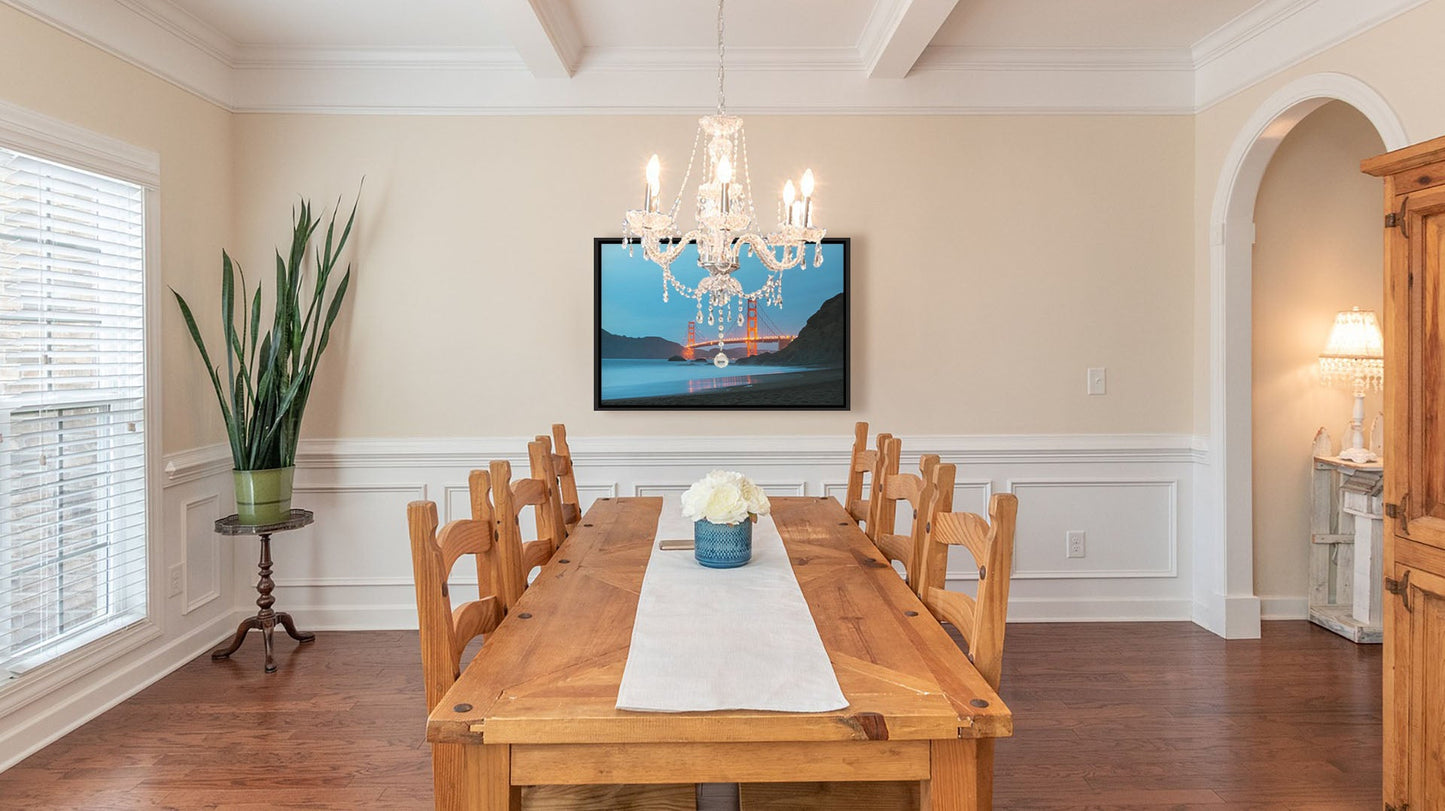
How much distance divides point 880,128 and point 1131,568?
2.48 metres

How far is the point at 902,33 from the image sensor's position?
3.48 meters

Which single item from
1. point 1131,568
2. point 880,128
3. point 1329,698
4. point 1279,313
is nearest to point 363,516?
point 880,128

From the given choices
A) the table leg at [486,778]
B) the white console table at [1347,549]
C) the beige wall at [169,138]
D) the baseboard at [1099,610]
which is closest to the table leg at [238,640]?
the beige wall at [169,138]

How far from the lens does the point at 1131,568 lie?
4.20 m

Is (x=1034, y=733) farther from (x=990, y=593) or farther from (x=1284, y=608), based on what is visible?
(x=1284, y=608)

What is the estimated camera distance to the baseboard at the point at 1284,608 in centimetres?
409

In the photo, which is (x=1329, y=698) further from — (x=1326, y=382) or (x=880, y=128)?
(x=880, y=128)

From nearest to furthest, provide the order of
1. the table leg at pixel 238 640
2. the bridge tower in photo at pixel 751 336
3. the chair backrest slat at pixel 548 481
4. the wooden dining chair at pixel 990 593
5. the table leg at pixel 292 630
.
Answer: the wooden dining chair at pixel 990 593 < the chair backrest slat at pixel 548 481 < the table leg at pixel 238 640 < the table leg at pixel 292 630 < the bridge tower in photo at pixel 751 336

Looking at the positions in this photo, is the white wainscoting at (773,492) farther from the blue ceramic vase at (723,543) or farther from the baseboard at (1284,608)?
the blue ceramic vase at (723,543)

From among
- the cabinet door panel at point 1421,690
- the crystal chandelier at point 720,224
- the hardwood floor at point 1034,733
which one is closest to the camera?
the cabinet door panel at point 1421,690

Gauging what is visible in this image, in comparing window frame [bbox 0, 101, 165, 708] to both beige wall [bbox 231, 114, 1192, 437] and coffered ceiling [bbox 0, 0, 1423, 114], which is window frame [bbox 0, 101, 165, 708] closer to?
coffered ceiling [bbox 0, 0, 1423, 114]

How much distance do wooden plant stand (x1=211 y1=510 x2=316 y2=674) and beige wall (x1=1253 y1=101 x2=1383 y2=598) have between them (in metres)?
4.44

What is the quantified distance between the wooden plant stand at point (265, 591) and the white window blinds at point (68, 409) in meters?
0.34

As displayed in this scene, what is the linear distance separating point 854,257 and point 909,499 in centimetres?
188
